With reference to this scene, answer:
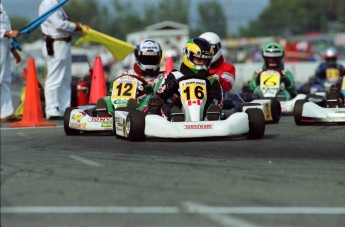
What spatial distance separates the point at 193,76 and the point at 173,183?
12.2ft

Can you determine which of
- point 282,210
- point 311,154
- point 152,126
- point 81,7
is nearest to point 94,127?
point 152,126

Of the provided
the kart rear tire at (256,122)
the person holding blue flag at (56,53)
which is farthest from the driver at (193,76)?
the person holding blue flag at (56,53)

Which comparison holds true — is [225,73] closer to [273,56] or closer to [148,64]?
[148,64]

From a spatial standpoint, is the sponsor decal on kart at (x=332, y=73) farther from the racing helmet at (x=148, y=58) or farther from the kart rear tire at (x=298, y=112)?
the racing helmet at (x=148, y=58)

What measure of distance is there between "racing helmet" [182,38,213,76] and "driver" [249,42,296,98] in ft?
16.5

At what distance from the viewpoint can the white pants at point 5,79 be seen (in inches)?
548

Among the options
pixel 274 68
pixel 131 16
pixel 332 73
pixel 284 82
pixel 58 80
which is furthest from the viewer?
pixel 131 16

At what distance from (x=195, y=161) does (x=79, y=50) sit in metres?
39.5

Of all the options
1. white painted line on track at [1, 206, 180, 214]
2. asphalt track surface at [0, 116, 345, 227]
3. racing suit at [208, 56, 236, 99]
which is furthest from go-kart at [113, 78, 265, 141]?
white painted line on track at [1, 206, 180, 214]

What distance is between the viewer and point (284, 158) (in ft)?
28.1

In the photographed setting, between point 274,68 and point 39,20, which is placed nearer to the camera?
point 39,20

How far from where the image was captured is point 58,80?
1449 cm

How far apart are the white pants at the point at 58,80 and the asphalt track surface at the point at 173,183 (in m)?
4.14

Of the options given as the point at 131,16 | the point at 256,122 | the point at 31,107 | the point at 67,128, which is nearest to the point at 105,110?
→ the point at 67,128
